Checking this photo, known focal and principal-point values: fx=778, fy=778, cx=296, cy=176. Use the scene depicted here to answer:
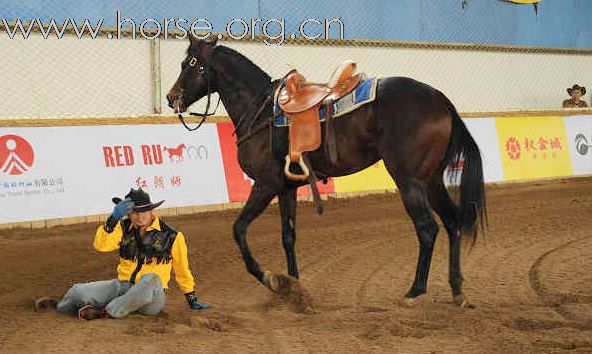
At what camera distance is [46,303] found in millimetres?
6719

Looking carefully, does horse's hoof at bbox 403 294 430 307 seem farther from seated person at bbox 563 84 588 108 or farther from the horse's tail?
seated person at bbox 563 84 588 108

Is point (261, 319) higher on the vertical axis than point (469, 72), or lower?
lower

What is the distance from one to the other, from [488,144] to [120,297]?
11.0 meters

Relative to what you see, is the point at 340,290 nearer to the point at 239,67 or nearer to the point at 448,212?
the point at 448,212

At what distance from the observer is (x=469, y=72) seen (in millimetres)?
17766

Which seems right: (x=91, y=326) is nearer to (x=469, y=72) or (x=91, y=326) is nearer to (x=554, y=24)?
(x=469, y=72)

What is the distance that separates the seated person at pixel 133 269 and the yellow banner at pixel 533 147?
10707 mm

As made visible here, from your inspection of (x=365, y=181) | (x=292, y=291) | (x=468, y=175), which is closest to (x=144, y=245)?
(x=292, y=291)

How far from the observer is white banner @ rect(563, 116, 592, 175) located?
16984 millimetres

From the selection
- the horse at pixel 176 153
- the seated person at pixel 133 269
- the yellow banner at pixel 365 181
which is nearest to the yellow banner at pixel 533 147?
the yellow banner at pixel 365 181

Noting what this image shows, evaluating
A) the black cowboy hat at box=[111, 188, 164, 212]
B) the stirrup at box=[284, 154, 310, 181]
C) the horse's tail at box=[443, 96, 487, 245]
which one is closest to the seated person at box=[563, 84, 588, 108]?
the horse's tail at box=[443, 96, 487, 245]

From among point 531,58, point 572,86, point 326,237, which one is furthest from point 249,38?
point 572,86

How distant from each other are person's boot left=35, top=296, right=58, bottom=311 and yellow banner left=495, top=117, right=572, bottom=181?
36.6ft

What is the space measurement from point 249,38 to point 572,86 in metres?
8.80
